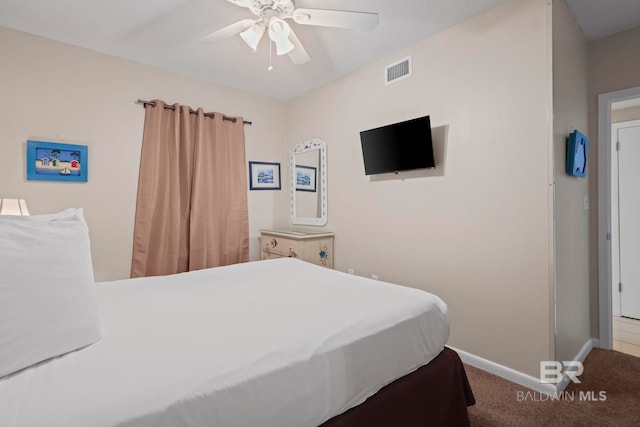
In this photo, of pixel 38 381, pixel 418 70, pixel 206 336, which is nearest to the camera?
pixel 38 381

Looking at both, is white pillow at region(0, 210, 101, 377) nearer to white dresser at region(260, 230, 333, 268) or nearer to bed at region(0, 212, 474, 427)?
bed at region(0, 212, 474, 427)

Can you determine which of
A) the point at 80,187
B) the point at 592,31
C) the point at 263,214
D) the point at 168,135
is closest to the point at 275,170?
the point at 263,214

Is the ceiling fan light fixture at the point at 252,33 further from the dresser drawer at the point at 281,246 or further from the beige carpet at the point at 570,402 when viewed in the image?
the beige carpet at the point at 570,402

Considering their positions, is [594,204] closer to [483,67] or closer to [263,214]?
[483,67]

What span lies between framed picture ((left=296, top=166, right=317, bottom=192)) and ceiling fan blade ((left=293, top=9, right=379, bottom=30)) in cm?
182

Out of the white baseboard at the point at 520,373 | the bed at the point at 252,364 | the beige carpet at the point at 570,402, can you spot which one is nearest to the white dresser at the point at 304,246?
the bed at the point at 252,364

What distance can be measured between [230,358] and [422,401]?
2.92ft

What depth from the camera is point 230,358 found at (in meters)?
0.93

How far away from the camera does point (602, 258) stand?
2461 millimetres

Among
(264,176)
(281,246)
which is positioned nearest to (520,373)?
(281,246)

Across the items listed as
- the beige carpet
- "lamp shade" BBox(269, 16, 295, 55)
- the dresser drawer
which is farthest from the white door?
"lamp shade" BBox(269, 16, 295, 55)

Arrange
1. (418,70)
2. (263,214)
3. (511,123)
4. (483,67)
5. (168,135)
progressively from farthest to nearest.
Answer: (263,214)
(168,135)
(418,70)
(483,67)
(511,123)

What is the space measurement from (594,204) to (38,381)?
140 inches

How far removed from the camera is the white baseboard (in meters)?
1.87
